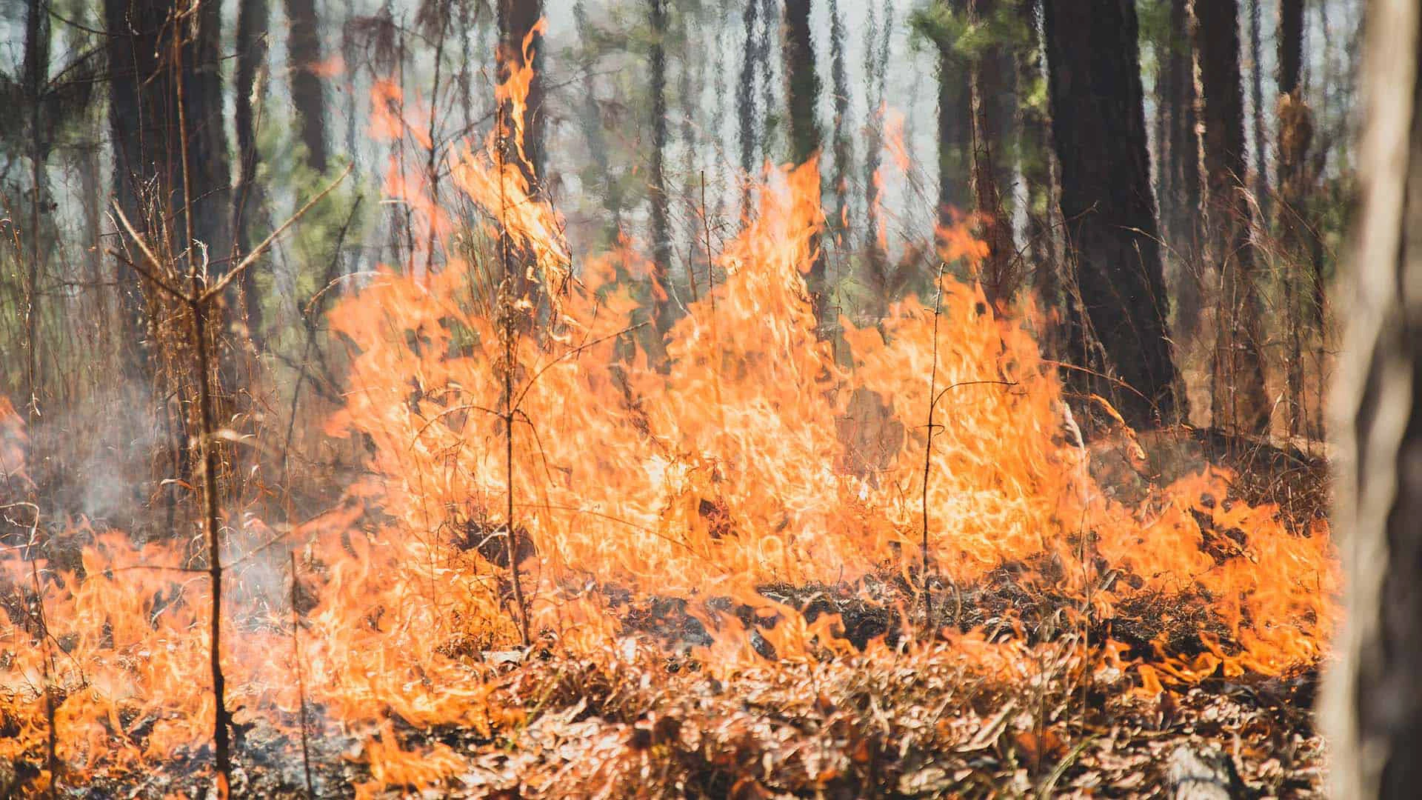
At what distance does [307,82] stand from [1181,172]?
15.3m

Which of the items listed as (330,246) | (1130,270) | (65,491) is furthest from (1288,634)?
(330,246)

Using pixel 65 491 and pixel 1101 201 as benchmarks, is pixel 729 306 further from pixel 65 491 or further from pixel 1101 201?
pixel 65 491

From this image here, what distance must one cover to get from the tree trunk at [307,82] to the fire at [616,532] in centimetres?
938

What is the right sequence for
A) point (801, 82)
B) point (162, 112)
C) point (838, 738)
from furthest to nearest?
point (801, 82)
point (162, 112)
point (838, 738)

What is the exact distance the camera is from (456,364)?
17.0 feet

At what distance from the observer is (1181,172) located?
53.9 ft

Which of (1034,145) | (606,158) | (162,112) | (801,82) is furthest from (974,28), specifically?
(606,158)

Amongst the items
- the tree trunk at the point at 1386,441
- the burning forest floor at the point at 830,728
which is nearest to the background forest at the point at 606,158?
the burning forest floor at the point at 830,728

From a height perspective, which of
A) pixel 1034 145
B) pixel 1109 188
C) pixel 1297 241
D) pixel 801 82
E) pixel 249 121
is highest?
pixel 801 82

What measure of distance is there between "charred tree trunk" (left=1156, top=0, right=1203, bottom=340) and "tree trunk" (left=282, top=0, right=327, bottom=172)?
12502mm

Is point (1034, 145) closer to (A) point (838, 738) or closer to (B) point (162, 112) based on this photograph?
(A) point (838, 738)

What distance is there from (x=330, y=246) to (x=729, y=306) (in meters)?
9.27

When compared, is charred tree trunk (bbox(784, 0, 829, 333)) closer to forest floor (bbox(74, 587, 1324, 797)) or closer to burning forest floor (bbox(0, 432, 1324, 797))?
burning forest floor (bbox(0, 432, 1324, 797))

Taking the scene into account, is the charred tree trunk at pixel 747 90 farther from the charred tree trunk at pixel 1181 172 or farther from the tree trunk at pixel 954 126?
the charred tree trunk at pixel 1181 172
